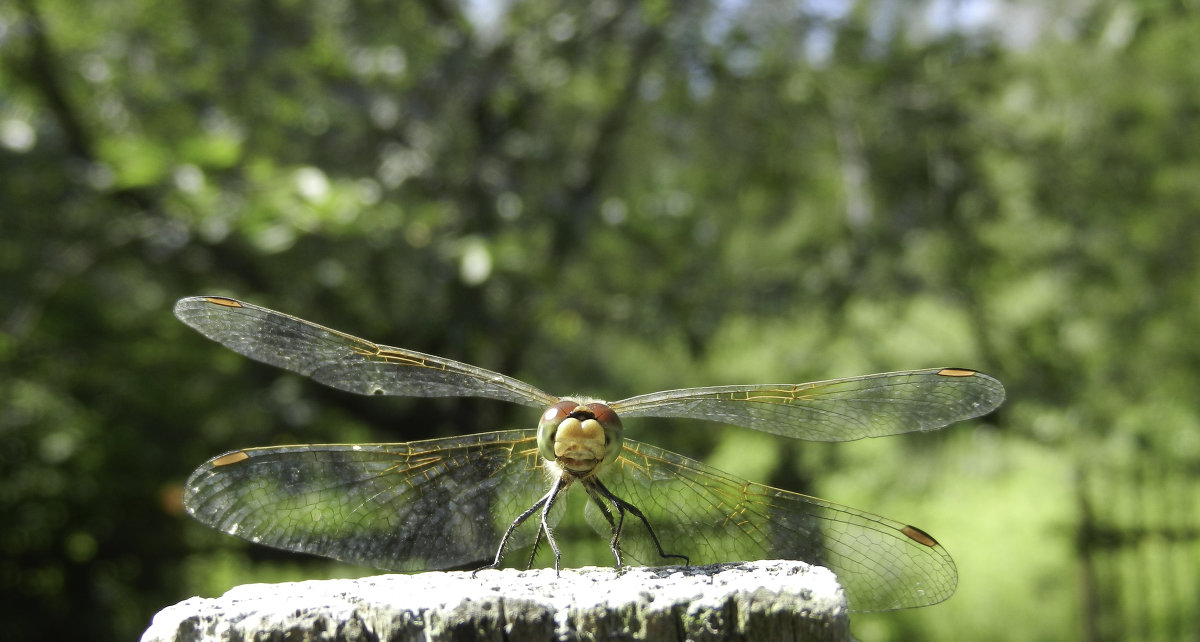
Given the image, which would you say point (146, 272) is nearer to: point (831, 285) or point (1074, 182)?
point (831, 285)

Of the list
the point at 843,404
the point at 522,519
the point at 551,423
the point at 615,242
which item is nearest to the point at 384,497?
the point at 522,519

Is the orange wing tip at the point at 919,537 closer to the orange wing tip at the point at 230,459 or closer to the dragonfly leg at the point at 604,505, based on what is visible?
the dragonfly leg at the point at 604,505

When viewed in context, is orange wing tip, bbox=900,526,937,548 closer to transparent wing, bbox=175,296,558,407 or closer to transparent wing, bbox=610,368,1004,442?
transparent wing, bbox=610,368,1004,442

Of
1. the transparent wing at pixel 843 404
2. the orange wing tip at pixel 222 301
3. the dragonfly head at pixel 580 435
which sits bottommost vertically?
the dragonfly head at pixel 580 435

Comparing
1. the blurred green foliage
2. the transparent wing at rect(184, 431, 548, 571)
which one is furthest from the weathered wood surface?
the blurred green foliage

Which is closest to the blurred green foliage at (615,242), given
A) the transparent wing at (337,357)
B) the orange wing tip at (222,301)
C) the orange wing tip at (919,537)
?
the transparent wing at (337,357)

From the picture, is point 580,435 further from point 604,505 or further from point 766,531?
point 766,531

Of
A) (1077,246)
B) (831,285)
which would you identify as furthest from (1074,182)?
(831,285)
